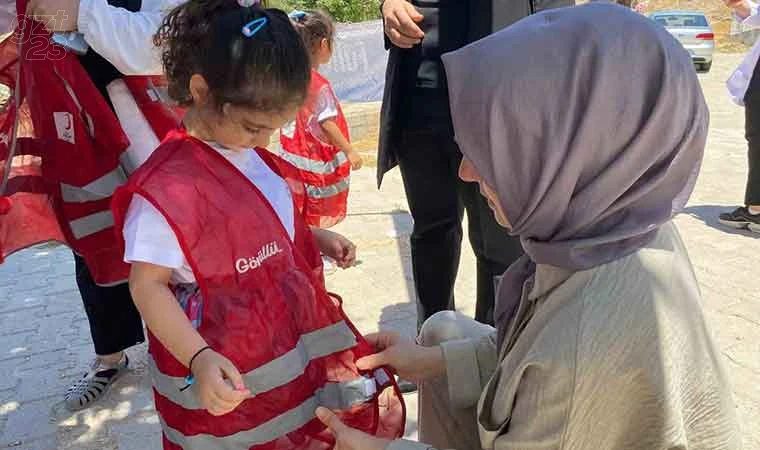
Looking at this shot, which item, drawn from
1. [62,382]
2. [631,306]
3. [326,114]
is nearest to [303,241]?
[631,306]

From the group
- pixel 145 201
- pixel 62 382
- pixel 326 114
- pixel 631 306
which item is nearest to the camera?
pixel 631 306

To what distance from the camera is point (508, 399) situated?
1359mm

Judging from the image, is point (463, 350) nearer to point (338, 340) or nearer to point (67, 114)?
point (338, 340)

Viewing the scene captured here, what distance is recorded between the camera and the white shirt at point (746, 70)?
4.57 meters

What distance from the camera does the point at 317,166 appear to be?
11.9 feet

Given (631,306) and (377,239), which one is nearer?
(631,306)

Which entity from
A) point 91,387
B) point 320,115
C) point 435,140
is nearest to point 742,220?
point 320,115

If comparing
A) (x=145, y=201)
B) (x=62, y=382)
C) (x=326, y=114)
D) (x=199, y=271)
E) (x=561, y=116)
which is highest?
(x=561, y=116)

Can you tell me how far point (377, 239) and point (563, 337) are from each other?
3328 millimetres

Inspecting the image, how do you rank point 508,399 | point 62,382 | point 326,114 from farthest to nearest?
point 326,114, point 62,382, point 508,399

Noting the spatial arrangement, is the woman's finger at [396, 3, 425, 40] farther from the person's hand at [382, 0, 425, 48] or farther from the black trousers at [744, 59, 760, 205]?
the black trousers at [744, 59, 760, 205]

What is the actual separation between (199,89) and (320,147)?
2.06 metres

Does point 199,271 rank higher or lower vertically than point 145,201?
lower

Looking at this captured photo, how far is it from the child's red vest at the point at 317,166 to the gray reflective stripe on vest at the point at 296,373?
1.92 metres
